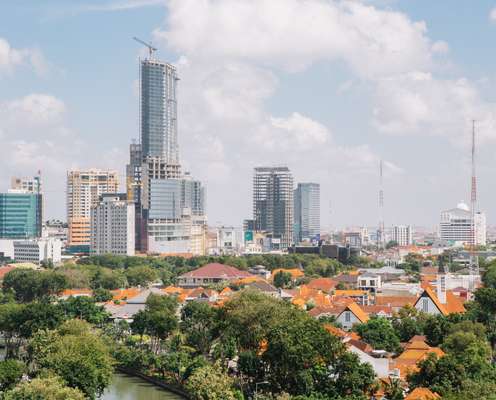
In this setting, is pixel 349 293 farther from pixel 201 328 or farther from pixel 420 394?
pixel 420 394

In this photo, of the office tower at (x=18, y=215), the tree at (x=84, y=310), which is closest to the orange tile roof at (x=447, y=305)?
the tree at (x=84, y=310)

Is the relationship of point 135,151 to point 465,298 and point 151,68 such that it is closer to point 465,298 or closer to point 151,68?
point 151,68

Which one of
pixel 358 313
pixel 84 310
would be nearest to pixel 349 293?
pixel 358 313

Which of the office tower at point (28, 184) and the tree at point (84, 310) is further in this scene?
the office tower at point (28, 184)

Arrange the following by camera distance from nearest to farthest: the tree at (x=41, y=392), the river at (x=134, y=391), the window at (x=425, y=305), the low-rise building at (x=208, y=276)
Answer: the tree at (x=41, y=392)
the river at (x=134, y=391)
the window at (x=425, y=305)
the low-rise building at (x=208, y=276)

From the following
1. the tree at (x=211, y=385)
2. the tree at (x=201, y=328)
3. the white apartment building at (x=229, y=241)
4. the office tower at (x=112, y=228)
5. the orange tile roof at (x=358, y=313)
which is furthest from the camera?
the white apartment building at (x=229, y=241)

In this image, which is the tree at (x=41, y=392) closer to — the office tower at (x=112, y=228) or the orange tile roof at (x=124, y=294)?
the orange tile roof at (x=124, y=294)
